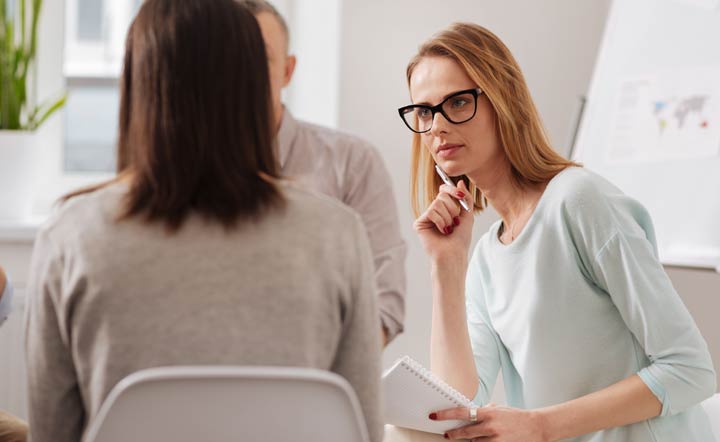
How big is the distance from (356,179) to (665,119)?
1030 mm

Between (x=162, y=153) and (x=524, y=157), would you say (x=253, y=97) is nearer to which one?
(x=162, y=153)

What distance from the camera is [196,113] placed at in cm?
96

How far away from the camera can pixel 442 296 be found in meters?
1.60

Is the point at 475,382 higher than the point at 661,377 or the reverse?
the reverse

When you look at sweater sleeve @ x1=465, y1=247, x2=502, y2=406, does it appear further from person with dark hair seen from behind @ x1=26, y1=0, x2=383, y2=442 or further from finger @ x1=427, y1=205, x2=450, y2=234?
person with dark hair seen from behind @ x1=26, y1=0, x2=383, y2=442

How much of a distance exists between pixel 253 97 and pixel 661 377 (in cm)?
80

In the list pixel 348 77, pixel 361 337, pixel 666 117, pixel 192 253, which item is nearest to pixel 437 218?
pixel 361 337

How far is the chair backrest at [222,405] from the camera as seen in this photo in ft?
2.77

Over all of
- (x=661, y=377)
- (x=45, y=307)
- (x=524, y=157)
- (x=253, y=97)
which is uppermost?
(x=253, y=97)

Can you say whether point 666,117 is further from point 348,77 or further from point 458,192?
point 458,192

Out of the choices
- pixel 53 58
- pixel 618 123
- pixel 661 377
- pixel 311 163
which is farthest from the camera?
pixel 53 58

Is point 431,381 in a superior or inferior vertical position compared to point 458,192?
→ inferior

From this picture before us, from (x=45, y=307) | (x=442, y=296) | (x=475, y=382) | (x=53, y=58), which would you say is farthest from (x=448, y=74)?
(x=53, y=58)

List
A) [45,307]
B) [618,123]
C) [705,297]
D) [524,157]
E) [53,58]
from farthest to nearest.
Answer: [53,58] < [618,123] < [705,297] < [524,157] < [45,307]
